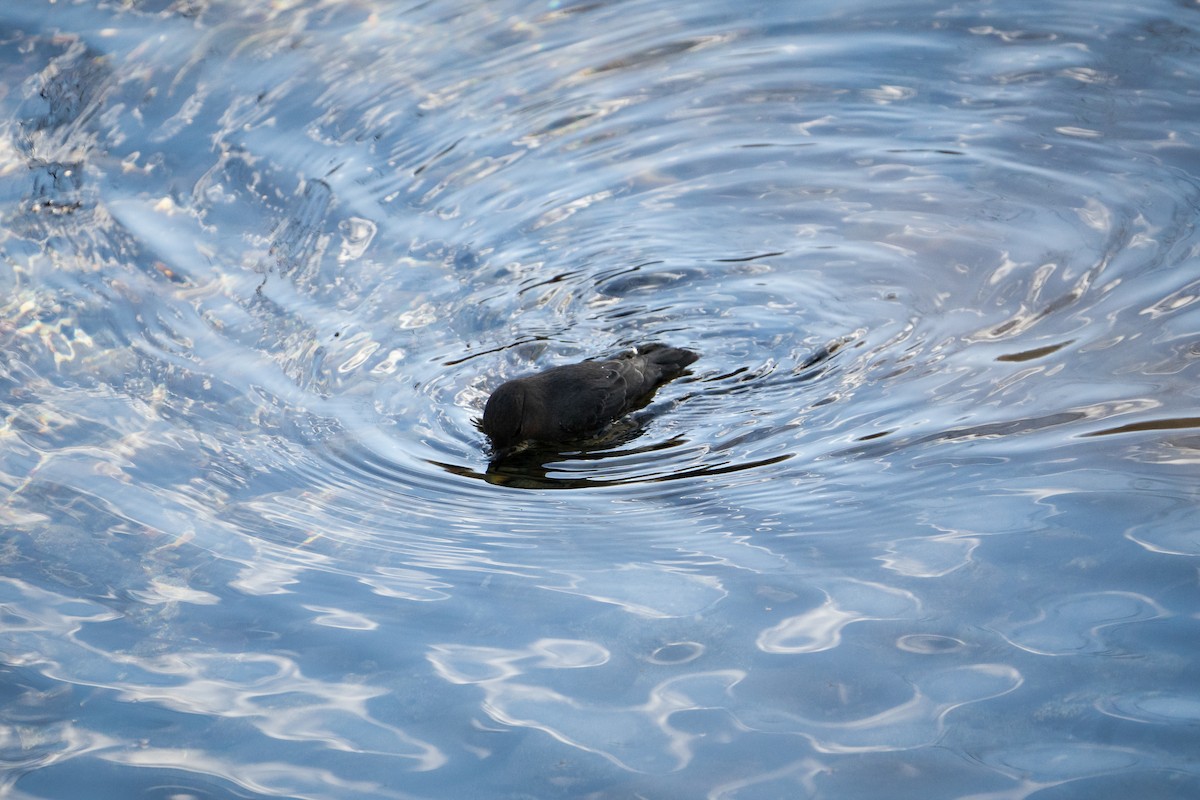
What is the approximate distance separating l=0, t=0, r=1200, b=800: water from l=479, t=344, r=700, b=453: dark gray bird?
164 millimetres

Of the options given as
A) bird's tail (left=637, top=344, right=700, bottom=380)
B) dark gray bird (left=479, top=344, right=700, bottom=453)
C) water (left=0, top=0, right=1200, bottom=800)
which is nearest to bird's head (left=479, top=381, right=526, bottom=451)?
dark gray bird (left=479, top=344, right=700, bottom=453)

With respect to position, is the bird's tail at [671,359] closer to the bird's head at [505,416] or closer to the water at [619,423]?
the water at [619,423]

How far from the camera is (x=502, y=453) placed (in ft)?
22.0

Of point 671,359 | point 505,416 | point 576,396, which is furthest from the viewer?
point 671,359

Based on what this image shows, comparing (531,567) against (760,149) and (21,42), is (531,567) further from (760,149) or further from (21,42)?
(21,42)

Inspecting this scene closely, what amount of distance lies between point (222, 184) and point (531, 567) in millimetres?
5005

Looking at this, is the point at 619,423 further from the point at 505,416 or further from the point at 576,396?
the point at 505,416

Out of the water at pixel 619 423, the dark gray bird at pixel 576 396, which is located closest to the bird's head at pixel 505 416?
the dark gray bird at pixel 576 396

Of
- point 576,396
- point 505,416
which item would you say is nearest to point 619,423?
point 576,396

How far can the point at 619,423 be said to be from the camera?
7.25 m

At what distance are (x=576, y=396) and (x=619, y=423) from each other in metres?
0.30

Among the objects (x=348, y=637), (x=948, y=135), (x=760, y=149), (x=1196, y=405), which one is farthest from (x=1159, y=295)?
(x=348, y=637)

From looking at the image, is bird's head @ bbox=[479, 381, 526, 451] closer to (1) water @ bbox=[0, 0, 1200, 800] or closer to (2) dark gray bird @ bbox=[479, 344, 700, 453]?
(2) dark gray bird @ bbox=[479, 344, 700, 453]

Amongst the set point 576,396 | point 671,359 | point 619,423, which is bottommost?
point 619,423
